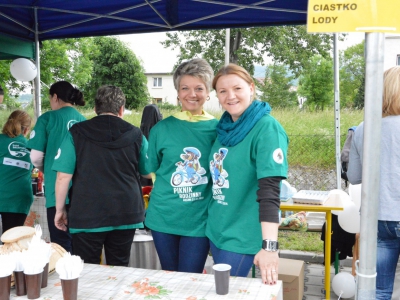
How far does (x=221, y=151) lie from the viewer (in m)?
1.76

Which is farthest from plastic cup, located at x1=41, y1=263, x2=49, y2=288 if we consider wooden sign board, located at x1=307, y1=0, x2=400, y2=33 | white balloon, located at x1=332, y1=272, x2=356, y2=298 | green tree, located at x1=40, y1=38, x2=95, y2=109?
green tree, located at x1=40, y1=38, x2=95, y2=109

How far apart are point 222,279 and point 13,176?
8.08 feet

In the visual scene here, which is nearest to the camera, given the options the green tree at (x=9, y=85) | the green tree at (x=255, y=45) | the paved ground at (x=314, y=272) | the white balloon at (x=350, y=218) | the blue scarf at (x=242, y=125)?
the blue scarf at (x=242, y=125)

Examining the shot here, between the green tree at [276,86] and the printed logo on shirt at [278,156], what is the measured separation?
1809 centimetres

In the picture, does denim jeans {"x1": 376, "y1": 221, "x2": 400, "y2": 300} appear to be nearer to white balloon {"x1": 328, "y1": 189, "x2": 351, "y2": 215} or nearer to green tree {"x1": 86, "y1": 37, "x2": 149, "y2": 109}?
white balloon {"x1": 328, "y1": 189, "x2": 351, "y2": 215}

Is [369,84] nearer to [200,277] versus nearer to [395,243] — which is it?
[200,277]

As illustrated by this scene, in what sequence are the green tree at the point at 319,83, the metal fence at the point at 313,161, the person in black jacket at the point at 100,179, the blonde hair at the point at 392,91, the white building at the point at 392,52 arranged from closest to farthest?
1. the blonde hair at the point at 392,91
2. the person in black jacket at the point at 100,179
3. the metal fence at the point at 313,161
4. the white building at the point at 392,52
5. the green tree at the point at 319,83

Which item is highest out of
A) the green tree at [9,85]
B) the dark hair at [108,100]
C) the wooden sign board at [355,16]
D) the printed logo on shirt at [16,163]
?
the green tree at [9,85]

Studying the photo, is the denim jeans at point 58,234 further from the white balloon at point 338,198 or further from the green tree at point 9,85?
the green tree at point 9,85

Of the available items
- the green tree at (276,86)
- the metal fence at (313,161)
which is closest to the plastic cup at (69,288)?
the metal fence at (313,161)

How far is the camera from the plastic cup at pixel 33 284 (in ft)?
4.31

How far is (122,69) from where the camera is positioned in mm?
30281

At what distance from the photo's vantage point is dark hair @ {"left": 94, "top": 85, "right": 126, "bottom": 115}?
2336 mm

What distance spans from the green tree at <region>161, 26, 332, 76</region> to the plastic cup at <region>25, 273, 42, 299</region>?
17367 millimetres
